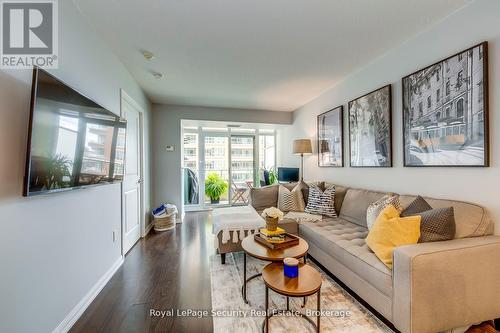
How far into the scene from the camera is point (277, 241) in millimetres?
1857

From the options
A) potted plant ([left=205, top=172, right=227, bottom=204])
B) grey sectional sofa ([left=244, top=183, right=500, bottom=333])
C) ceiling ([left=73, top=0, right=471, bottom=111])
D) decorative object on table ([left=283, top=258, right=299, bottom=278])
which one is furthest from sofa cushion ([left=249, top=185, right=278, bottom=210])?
potted plant ([left=205, top=172, right=227, bottom=204])

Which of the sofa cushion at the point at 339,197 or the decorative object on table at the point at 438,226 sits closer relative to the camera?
the decorative object on table at the point at 438,226

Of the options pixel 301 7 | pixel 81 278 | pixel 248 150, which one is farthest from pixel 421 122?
pixel 248 150

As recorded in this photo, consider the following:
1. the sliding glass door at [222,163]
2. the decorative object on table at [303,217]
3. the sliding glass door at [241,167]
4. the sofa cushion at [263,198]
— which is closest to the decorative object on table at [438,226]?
the decorative object on table at [303,217]

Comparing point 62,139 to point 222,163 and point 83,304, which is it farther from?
point 222,163

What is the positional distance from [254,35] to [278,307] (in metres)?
2.51

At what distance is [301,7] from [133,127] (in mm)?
2878

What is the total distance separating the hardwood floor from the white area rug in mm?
128

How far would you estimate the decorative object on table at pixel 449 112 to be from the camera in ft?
5.42

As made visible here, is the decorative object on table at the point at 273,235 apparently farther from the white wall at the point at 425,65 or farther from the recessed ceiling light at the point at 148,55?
the recessed ceiling light at the point at 148,55

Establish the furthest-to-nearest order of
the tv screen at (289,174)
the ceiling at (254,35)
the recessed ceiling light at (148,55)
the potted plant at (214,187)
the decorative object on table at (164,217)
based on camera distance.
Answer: the potted plant at (214,187) < the tv screen at (289,174) < the decorative object on table at (164,217) < the recessed ceiling light at (148,55) < the ceiling at (254,35)

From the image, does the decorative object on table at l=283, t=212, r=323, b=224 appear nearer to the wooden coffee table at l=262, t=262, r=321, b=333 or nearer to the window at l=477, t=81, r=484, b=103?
the wooden coffee table at l=262, t=262, r=321, b=333

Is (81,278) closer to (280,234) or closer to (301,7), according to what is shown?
(280,234)

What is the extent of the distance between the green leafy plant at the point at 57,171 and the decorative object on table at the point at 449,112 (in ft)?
9.89
